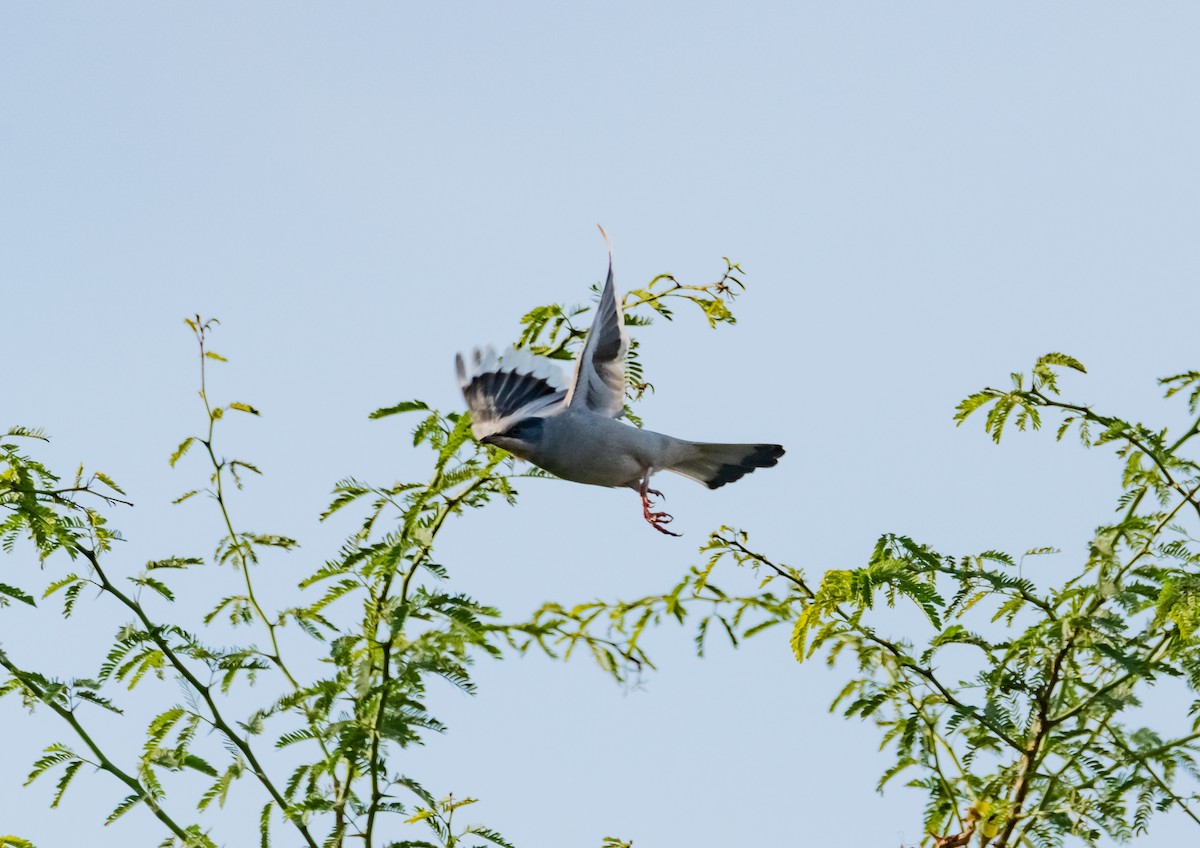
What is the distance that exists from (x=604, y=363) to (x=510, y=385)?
0.35m

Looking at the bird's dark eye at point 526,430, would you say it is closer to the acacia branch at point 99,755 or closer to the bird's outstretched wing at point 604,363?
the bird's outstretched wing at point 604,363

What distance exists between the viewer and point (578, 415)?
4.85 meters

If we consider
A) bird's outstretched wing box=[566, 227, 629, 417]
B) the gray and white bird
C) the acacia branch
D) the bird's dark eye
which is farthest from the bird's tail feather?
the acacia branch

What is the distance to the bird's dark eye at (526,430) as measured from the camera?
4.59 meters

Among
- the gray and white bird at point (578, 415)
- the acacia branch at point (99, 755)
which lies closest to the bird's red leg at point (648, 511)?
the gray and white bird at point (578, 415)

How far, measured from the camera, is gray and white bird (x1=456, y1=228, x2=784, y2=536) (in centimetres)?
452

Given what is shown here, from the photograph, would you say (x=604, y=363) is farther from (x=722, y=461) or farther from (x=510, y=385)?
(x=722, y=461)

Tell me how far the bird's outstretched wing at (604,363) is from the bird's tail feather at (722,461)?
459 mm

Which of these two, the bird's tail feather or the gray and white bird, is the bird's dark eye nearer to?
the gray and white bird

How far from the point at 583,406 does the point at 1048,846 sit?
2.18 m

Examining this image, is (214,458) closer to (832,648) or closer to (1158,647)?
(832,648)

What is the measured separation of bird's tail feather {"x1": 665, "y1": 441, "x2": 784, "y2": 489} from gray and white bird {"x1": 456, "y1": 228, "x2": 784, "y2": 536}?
14mm

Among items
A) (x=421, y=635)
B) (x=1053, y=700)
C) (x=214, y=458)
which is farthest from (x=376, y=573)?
(x=1053, y=700)

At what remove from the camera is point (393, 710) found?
367 cm
